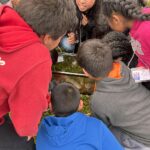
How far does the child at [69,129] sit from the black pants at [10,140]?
0.07 metres

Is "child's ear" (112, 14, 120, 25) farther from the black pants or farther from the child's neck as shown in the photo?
the black pants

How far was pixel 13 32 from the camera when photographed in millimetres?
1168

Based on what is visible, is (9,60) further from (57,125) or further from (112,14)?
(112,14)

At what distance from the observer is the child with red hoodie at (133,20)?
1494 millimetres

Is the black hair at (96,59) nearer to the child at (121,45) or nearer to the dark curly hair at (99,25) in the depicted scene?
the child at (121,45)

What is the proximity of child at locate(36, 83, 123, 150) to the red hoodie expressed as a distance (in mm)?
185

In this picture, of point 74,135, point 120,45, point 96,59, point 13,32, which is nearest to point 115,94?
point 96,59

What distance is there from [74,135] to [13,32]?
0.51 m

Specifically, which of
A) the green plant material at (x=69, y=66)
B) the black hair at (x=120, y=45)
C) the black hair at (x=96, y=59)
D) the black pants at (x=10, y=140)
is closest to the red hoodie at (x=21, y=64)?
the black pants at (x=10, y=140)

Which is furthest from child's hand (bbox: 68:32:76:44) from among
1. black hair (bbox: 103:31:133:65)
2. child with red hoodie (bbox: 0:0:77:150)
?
child with red hoodie (bbox: 0:0:77:150)

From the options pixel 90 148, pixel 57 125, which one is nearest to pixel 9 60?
pixel 57 125

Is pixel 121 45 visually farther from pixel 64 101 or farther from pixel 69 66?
pixel 64 101

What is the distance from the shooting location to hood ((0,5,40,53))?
1165mm

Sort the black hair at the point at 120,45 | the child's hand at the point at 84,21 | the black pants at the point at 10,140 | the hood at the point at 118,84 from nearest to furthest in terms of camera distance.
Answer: the black pants at the point at 10,140
the hood at the point at 118,84
the black hair at the point at 120,45
the child's hand at the point at 84,21
